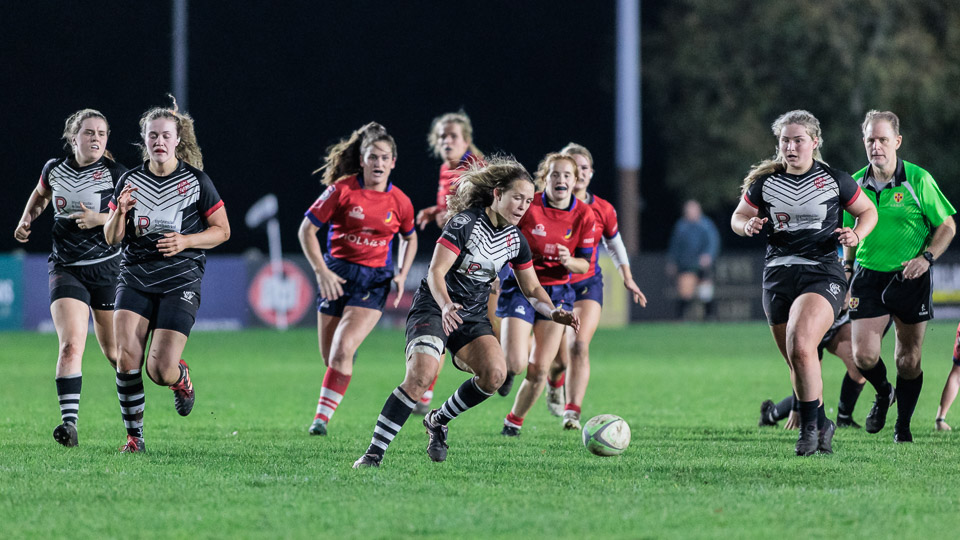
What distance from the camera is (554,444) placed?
8219 millimetres

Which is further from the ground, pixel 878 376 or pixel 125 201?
pixel 125 201

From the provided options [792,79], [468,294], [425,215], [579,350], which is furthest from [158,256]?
[792,79]

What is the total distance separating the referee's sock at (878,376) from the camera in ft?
28.2

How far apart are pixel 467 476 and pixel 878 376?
136 inches

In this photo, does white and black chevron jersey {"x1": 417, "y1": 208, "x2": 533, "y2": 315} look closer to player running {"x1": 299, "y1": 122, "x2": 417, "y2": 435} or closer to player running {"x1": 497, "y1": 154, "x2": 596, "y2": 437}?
player running {"x1": 497, "y1": 154, "x2": 596, "y2": 437}

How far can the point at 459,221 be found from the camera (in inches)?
283

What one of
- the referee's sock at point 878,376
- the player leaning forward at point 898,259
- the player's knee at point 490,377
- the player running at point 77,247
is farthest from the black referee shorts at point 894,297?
the player running at point 77,247

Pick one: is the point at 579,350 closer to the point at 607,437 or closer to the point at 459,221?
the point at 607,437

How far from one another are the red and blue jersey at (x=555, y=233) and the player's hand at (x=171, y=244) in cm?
270

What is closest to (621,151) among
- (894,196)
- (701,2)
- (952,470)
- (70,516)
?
(701,2)

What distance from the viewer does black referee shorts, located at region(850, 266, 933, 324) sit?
27.5 ft

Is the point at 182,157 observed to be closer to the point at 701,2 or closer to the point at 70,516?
the point at 70,516

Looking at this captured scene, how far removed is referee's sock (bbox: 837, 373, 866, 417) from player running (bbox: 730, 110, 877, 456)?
5.20ft

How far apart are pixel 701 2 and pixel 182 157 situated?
2718cm
